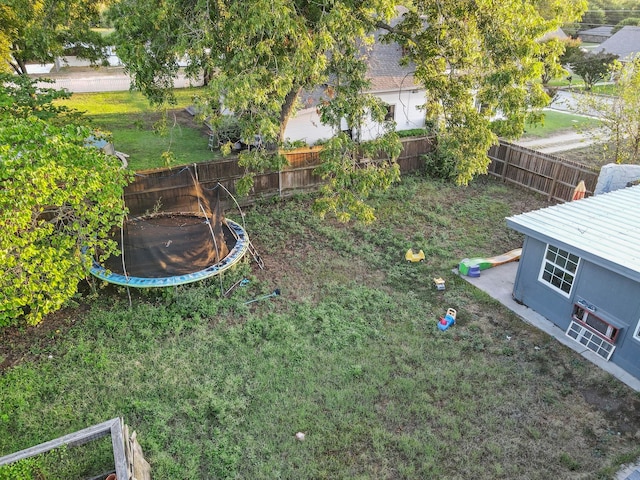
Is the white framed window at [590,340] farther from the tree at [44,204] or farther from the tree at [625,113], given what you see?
the tree at [625,113]

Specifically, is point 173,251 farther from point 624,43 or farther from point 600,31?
point 600,31

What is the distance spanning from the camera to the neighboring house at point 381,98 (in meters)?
17.4

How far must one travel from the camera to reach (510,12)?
845cm

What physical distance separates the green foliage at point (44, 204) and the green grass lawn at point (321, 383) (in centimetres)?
144

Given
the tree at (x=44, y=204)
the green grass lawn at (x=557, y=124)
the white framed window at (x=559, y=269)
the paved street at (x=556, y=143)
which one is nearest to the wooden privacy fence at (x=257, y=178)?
the tree at (x=44, y=204)

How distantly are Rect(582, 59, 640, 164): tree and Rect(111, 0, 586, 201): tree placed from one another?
750cm

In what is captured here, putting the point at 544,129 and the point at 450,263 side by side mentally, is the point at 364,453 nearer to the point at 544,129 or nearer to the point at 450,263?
the point at 450,263

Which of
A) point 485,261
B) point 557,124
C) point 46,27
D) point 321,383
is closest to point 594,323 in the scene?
point 485,261

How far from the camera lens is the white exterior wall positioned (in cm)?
1739

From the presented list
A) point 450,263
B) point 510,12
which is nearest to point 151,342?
point 450,263

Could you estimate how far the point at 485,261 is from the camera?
34.8 ft

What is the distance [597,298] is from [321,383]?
5355mm

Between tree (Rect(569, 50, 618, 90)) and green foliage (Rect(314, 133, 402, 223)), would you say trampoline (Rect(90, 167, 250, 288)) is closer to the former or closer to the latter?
green foliage (Rect(314, 133, 402, 223))

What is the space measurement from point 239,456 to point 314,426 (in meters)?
1.18
